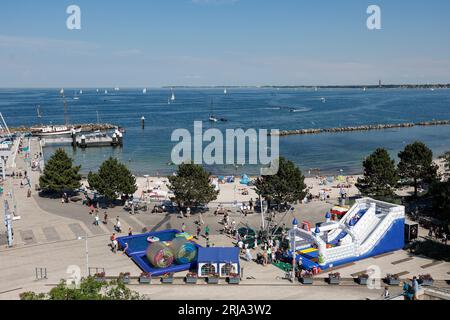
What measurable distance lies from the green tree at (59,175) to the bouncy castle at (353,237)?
841 inches

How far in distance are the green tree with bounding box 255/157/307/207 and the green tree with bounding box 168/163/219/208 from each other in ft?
13.4

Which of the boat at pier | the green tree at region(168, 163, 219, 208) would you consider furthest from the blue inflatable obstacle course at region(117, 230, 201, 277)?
the boat at pier

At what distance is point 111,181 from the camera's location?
113 feet

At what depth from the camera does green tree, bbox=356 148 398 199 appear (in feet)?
111

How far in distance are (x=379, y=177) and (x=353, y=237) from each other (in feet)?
37.8

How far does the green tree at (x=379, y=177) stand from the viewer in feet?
111

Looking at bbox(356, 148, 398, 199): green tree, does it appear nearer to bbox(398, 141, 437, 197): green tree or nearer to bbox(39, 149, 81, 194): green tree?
bbox(398, 141, 437, 197): green tree

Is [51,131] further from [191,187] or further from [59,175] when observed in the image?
[191,187]

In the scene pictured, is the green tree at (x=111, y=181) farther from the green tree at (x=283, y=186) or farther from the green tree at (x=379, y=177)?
the green tree at (x=379, y=177)

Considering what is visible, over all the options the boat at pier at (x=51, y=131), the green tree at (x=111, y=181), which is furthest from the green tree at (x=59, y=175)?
the boat at pier at (x=51, y=131)

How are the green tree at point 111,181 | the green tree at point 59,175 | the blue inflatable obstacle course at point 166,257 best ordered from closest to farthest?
the blue inflatable obstacle course at point 166,257 → the green tree at point 111,181 → the green tree at point 59,175

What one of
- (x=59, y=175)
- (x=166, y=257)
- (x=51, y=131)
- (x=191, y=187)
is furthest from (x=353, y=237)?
(x=51, y=131)
